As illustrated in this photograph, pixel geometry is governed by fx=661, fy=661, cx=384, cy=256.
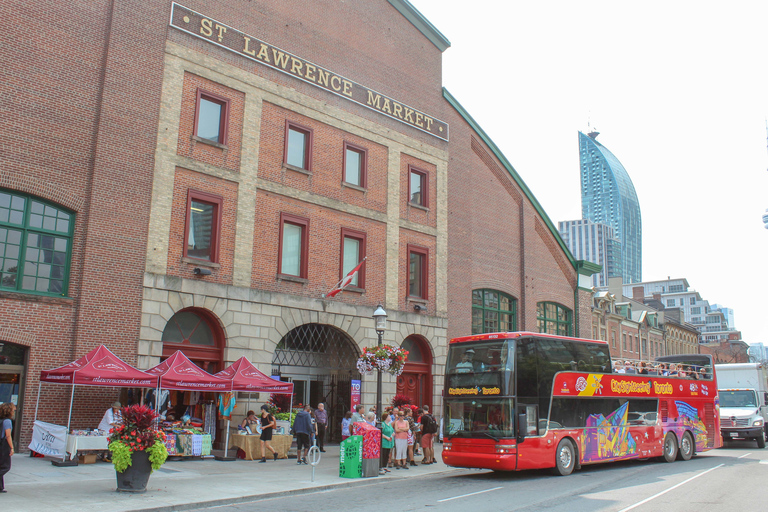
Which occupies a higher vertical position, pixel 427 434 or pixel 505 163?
pixel 505 163

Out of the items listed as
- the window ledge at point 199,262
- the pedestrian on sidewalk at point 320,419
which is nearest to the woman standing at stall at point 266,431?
the pedestrian on sidewalk at point 320,419

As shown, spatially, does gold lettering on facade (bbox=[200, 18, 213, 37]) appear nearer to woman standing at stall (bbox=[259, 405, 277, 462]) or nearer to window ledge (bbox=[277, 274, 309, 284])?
window ledge (bbox=[277, 274, 309, 284])

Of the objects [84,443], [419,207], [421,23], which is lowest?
[84,443]

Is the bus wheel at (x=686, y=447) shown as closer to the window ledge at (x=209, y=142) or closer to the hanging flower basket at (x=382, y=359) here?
the hanging flower basket at (x=382, y=359)

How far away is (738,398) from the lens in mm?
29984

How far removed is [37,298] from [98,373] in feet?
10.1

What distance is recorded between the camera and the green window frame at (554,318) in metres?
36.3

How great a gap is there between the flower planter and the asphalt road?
1.94m

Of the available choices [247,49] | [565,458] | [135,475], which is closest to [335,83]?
[247,49]

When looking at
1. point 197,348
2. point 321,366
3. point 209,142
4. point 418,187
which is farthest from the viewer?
point 418,187

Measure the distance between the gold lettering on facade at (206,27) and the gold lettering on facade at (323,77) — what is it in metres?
4.60

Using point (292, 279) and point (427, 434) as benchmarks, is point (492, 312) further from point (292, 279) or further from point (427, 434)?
point (427, 434)

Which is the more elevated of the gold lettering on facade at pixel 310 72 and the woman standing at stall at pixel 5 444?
Result: the gold lettering on facade at pixel 310 72

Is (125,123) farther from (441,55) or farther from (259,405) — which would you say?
(441,55)
